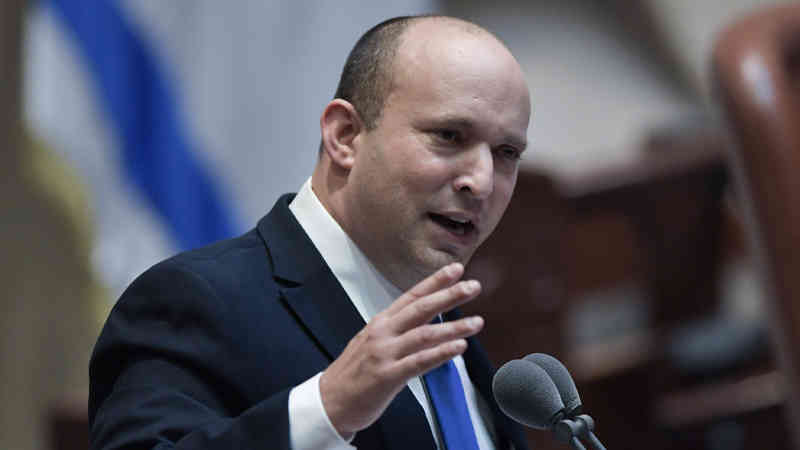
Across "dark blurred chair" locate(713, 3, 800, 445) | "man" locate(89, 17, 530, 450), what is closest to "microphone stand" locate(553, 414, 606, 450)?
"man" locate(89, 17, 530, 450)

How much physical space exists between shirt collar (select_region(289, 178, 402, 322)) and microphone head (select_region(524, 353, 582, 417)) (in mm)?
186

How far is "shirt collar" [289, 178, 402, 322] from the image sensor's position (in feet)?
4.38

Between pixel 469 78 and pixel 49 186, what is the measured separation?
2.32 metres

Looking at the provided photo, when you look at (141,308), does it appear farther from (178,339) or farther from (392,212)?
(392,212)

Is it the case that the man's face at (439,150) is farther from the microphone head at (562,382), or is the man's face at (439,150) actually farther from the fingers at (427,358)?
the fingers at (427,358)

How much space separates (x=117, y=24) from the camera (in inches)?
123

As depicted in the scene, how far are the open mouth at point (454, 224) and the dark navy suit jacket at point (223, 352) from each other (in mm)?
127

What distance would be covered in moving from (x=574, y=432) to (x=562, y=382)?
0.06 m

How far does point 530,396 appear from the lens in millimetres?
1188

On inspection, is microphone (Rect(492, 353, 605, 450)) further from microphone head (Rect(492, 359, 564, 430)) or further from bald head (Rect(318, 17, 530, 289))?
bald head (Rect(318, 17, 530, 289))

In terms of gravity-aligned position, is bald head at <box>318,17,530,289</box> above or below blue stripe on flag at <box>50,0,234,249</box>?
below

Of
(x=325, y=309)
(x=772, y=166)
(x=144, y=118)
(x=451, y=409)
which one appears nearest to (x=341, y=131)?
(x=325, y=309)

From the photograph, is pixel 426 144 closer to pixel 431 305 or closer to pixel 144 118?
pixel 431 305

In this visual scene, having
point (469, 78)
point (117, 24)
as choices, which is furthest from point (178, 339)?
point (117, 24)
